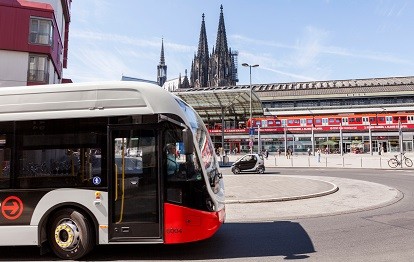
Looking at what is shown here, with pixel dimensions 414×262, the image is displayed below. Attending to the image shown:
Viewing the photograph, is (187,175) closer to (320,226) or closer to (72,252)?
(72,252)

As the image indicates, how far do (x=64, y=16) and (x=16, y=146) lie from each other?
37173 mm

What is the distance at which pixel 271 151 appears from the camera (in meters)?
56.6

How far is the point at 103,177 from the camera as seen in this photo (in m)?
5.39

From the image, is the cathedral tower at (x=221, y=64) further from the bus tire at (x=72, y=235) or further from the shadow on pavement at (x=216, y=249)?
the bus tire at (x=72, y=235)

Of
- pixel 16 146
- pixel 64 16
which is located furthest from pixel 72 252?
pixel 64 16

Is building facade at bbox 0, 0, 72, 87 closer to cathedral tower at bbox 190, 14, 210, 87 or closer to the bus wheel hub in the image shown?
the bus wheel hub

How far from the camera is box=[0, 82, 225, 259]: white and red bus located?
529 cm

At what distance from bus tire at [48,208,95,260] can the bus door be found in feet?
1.44

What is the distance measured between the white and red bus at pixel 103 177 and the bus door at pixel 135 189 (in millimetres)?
17

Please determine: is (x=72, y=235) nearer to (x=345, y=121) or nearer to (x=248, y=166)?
(x=248, y=166)

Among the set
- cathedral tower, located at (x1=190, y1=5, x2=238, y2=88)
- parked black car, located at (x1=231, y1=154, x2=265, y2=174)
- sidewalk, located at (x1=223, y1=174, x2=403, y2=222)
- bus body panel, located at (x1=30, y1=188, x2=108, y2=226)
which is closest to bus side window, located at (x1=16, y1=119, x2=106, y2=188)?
bus body panel, located at (x1=30, y1=188, x2=108, y2=226)

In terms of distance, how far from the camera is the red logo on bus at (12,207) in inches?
214

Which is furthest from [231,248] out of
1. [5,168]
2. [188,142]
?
[5,168]

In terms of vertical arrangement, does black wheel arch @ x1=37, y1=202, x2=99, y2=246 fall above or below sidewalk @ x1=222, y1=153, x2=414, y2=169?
above
